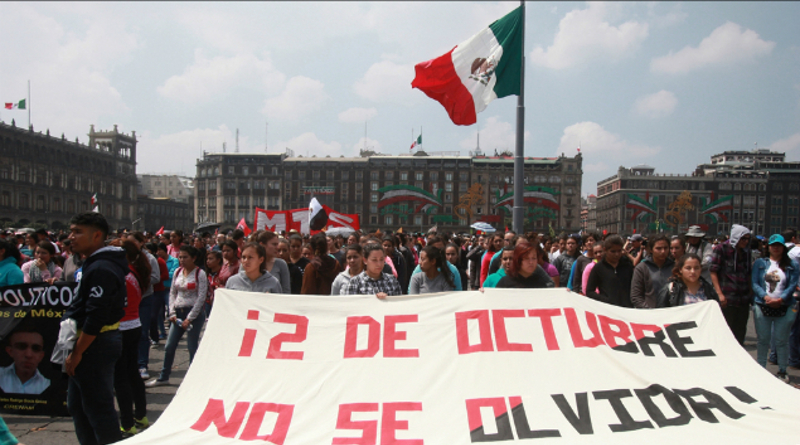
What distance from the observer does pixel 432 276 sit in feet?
18.6

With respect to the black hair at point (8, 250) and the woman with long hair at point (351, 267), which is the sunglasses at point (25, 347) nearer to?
the black hair at point (8, 250)

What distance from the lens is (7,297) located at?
5.20 m

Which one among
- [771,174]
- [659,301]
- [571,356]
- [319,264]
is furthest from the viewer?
[771,174]

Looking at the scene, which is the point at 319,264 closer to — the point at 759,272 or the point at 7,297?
the point at 7,297

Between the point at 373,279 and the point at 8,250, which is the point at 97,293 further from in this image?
the point at 8,250

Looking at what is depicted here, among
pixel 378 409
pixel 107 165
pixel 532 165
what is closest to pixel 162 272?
pixel 378 409

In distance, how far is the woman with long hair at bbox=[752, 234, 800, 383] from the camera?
6422 mm

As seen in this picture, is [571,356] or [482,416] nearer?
[482,416]

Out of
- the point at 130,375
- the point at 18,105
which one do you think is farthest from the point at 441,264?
the point at 18,105

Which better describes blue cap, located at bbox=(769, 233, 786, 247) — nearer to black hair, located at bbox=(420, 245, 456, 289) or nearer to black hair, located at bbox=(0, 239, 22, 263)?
black hair, located at bbox=(420, 245, 456, 289)

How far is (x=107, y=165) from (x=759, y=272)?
10054cm

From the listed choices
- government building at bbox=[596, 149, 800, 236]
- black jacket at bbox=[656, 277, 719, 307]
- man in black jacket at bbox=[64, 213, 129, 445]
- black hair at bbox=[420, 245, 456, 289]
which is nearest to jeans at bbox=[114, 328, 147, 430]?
man in black jacket at bbox=[64, 213, 129, 445]

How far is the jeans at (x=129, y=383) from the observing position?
443 centimetres

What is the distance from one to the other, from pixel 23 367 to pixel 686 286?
6688 millimetres
